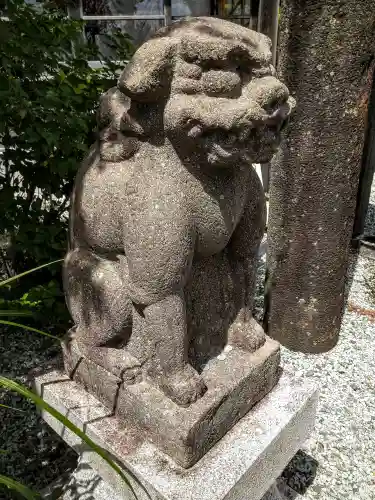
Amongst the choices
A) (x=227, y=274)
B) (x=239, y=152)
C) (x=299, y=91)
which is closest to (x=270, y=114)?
(x=239, y=152)

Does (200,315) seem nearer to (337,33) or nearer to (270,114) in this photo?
(270,114)

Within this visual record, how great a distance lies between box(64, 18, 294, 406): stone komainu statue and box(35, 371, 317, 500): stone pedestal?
173 mm

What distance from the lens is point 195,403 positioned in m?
1.32

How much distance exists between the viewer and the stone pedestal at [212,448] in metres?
1.26

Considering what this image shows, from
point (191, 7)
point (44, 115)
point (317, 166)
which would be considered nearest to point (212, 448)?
point (317, 166)

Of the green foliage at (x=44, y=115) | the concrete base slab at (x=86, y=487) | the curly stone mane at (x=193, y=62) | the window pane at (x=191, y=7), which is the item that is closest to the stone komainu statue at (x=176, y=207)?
the curly stone mane at (x=193, y=62)

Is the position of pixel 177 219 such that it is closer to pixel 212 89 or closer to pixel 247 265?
pixel 212 89

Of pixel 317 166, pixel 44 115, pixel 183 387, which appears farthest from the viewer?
pixel 317 166

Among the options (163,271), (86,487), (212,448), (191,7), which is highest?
(191,7)

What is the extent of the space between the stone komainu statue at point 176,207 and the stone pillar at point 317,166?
38.1 inches

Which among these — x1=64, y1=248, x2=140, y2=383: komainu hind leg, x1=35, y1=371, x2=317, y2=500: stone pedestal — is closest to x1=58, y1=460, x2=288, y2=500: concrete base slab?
x1=35, y1=371, x2=317, y2=500: stone pedestal

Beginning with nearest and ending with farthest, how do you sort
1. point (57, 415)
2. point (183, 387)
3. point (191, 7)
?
point (57, 415)
point (183, 387)
point (191, 7)

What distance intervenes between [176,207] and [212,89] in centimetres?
29

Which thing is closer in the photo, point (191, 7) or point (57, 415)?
point (57, 415)
